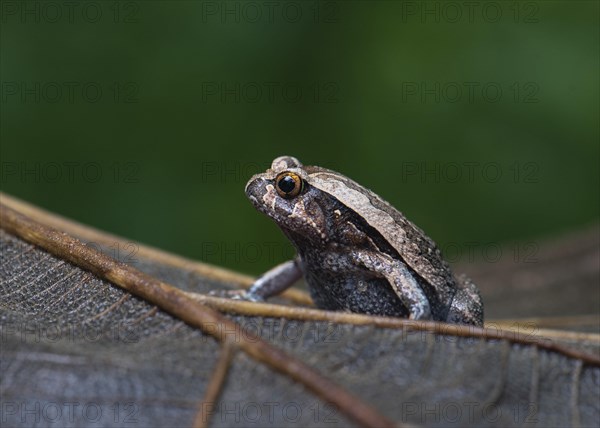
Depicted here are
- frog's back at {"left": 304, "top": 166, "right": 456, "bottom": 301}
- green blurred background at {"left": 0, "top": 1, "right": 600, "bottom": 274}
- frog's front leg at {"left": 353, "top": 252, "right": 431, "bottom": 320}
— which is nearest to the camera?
frog's front leg at {"left": 353, "top": 252, "right": 431, "bottom": 320}

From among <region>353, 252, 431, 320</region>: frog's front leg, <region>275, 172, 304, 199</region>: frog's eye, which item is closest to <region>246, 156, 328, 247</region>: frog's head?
<region>275, 172, 304, 199</region>: frog's eye

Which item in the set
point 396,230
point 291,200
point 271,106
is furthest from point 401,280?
point 271,106

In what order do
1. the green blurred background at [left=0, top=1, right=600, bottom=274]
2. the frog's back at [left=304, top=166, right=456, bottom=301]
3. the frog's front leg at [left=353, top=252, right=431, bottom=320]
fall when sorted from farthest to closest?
the green blurred background at [left=0, top=1, right=600, bottom=274], the frog's back at [left=304, top=166, right=456, bottom=301], the frog's front leg at [left=353, top=252, right=431, bottom=320]

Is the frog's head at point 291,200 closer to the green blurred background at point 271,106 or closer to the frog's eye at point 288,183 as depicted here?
the frog's eye at point 288,183

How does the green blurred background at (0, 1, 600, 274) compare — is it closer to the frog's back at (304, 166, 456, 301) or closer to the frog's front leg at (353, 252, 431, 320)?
the frog's back at (304, 166, 456, 301)

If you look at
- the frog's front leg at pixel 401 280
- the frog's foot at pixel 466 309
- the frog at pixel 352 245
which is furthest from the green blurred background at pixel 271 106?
the frog's foot at pixel 466 309
